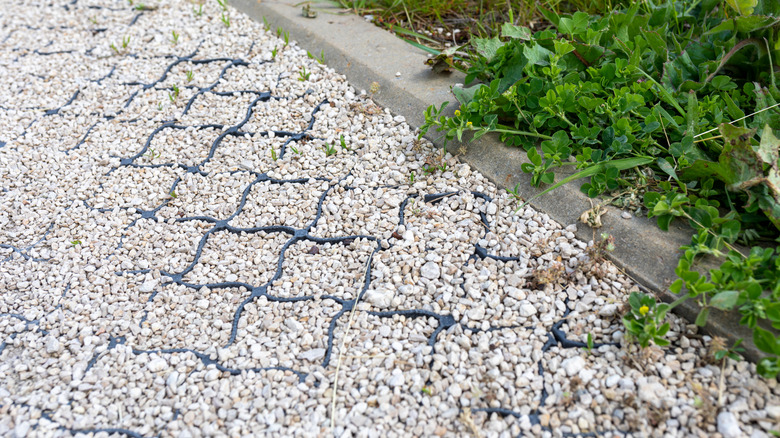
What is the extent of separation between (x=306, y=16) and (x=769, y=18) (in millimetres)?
2120

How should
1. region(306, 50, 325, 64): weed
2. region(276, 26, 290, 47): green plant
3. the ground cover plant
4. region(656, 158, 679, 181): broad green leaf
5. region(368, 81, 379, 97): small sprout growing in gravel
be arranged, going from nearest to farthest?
the ground cover plant
region(656, 158, 679, 181): broad green leaf
region(368, 81, 379, 97): small sprout growing in gravel
region(306, 50, 325, 64): weed
region(276, 26, 290, 47): green plant

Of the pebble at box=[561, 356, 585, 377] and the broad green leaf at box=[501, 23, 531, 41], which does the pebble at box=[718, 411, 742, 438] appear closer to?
the pebble at box=[561, 356, 585, 377]

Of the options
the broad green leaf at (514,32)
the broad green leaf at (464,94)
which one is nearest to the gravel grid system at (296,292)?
the broad green leaf at (464,94)

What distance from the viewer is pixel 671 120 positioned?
1751 mm

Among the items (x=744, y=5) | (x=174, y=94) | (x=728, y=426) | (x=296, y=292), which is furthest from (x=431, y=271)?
(x=174, y=94)

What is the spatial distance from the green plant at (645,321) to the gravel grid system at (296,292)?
47 mm

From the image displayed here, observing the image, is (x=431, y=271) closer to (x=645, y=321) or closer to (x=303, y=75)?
(x=645, y=321)

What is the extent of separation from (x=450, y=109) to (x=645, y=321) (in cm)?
108

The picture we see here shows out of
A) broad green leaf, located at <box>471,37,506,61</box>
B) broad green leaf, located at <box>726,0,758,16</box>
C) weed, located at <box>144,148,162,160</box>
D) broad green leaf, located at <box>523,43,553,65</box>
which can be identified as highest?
broad green leaf, located at <box>726,0,758,16</box>

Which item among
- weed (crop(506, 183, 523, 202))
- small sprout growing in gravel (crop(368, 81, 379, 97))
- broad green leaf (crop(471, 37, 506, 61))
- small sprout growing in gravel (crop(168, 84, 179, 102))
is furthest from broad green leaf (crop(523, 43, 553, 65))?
small sprout growing in gravel (crop(168, 84, 179, 102))

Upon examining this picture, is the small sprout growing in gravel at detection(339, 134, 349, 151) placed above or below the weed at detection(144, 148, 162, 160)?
above

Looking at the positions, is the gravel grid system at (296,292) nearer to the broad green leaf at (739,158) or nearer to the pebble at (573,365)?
the pebble at (573,365)

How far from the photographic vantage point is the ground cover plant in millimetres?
1448

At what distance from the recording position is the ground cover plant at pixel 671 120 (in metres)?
1.45
